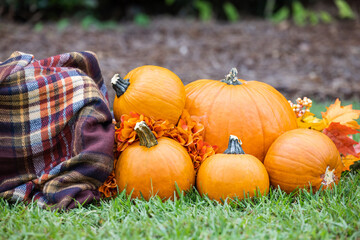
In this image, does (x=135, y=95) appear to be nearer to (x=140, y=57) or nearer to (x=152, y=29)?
(x=140, y=57)

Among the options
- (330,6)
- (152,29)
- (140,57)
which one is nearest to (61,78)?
(140,57)

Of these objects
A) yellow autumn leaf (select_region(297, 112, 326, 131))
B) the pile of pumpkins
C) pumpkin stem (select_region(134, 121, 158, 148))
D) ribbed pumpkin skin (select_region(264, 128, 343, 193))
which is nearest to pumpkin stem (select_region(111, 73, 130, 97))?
the pile of pumpkins

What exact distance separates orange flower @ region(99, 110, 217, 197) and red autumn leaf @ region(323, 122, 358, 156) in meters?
0.83

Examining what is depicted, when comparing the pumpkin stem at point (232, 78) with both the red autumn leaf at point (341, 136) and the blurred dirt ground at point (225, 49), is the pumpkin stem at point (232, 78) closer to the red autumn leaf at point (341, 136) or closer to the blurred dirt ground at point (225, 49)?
the red autumn leaf at point (341, 136)

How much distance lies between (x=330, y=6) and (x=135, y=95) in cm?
825

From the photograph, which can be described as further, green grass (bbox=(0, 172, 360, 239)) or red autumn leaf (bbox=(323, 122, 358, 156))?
red autumn leaf (bbox=(323, 122, 358, 156))

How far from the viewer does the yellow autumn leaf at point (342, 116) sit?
8.15 feet

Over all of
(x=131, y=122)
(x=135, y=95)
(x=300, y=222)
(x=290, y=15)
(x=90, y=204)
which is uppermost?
(x=290, y=15)

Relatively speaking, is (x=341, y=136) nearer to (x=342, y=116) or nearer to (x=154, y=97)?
(x=342, y=116)

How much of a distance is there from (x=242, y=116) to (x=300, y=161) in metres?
0.46

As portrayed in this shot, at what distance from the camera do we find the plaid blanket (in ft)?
6.75

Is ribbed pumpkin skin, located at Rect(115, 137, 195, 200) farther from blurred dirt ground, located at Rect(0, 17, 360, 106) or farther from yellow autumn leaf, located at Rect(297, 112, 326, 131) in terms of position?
blurred dirt ground, located at Rect(0, 17, 360, 106)

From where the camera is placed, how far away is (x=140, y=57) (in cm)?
652

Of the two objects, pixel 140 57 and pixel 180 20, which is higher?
pixel 180 20
